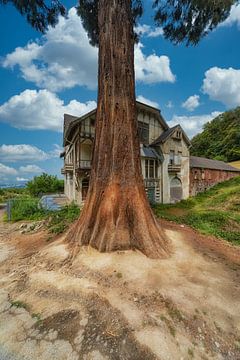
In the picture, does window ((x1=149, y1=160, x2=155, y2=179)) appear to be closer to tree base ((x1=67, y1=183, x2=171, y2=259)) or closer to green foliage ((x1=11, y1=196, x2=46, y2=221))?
green foliage ((x1=11, y1=196, x2=46, y2=221))

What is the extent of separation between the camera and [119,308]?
2691mm

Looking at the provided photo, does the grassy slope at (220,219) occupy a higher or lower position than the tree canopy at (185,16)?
lower

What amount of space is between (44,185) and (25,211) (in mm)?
16835

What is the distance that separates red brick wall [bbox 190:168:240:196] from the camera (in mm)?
20031

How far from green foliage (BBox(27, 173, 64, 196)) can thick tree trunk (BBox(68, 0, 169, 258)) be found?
2366 cm

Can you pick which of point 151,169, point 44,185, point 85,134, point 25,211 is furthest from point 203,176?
point 44,185

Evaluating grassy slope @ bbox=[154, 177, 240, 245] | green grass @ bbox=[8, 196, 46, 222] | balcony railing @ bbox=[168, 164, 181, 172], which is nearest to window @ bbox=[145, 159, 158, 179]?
balcony railing @ bbox=[168, 164, 181, 172]

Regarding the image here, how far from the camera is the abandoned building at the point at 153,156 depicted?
15.0m

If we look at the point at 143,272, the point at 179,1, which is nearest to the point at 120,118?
the point at 143,272

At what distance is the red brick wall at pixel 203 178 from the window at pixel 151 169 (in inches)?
201

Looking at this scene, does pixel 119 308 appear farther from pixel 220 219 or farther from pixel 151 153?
pixel 151 153

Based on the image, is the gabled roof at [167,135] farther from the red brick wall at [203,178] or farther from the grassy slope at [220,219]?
the grassy slope at [220,219]

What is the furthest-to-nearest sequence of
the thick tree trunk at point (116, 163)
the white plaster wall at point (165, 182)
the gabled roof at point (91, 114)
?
the white plaster wall at point (165, 182), the gabled roof at point (91, 114), the thick tree trunk at point (116, 163)

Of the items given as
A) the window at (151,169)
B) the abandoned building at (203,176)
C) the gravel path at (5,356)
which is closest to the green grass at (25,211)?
the gravel path at (5,356)
